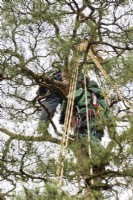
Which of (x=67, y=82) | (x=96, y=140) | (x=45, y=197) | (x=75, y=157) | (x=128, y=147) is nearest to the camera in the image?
(x=45, y=197)

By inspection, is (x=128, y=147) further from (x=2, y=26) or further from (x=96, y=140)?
(x=2, y=26)

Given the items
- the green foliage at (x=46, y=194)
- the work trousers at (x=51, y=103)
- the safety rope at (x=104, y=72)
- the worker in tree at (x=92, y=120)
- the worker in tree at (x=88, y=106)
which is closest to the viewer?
the green foliage at (x=46, y=194)

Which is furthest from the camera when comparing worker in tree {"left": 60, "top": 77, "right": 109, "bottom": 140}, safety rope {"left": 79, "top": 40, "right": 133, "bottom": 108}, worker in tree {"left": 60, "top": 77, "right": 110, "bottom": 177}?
worker in tree {"left": 60, "top": 77, "right": 109, "bottom": 140}

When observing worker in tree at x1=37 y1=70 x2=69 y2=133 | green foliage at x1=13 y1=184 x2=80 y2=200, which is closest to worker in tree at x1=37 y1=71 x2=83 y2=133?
worker in tree at x1=37 y1=70 x2=69 y2=133

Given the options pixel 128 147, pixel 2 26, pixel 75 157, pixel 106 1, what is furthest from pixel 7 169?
pixel 106 1

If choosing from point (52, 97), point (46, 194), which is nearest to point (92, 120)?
point (52, 97)

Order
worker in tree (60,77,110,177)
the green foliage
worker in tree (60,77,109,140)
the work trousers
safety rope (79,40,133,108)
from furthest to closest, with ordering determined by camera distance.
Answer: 1. the work trousers
2. worker in tree (60,77,109,140)
3. safety rope (79,40,133,108)
4. worker in tree (60,77,110,177)
5. the green foliage

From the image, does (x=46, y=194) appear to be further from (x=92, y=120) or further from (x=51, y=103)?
(x=51, y=103)

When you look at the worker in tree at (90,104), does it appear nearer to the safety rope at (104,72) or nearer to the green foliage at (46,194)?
the safety rope at (104,72)

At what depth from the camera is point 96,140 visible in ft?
9.77

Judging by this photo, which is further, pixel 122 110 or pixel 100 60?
pixel 100 60

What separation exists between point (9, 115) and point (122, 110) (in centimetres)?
98

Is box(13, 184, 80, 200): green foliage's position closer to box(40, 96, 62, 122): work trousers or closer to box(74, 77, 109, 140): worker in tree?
box(74, 77, 109, 140): worker in tree

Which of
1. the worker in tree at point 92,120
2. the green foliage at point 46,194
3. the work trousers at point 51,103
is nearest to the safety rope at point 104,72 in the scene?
the worker in tree at point 92,120
